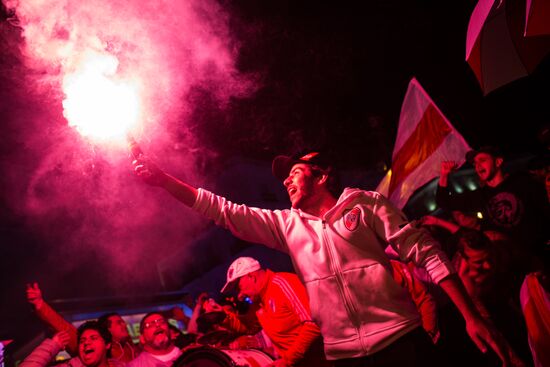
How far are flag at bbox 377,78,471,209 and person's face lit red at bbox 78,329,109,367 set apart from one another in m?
5.18

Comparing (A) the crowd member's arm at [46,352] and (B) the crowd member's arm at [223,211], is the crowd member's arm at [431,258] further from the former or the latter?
(A) the crowd member's arm at [46,352]

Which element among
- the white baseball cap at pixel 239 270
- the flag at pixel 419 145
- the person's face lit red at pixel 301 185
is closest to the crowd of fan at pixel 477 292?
the white baseball cap at pixel 239 270

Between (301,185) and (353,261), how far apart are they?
31.0 inches

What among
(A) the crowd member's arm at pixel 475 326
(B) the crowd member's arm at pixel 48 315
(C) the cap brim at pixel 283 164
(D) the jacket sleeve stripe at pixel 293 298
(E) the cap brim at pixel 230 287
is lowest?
(A) the crowd member's arm at pixel 475 326

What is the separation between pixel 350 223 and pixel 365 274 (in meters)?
0.35

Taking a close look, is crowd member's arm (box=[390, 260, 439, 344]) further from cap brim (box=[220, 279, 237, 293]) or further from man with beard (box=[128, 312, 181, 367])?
man with beard (box=[128, 312, 181, 367])

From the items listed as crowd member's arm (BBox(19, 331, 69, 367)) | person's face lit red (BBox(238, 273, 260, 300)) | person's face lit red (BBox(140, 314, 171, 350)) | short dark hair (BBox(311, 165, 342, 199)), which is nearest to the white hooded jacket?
short dark hair (BBox(311, 165, 342, 199))

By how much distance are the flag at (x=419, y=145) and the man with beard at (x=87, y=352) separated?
16.9 feet

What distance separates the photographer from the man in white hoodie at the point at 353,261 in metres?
2.35

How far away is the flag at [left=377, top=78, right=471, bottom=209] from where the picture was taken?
6.73 metres

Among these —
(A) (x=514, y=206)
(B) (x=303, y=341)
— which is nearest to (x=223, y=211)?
(B) (x=303, y=341)

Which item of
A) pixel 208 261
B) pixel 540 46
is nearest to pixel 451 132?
pixel 540 46

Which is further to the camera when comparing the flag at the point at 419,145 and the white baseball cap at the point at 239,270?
the flag at the point at 419,145

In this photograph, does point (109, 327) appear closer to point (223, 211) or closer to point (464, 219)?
point (223, 211)
